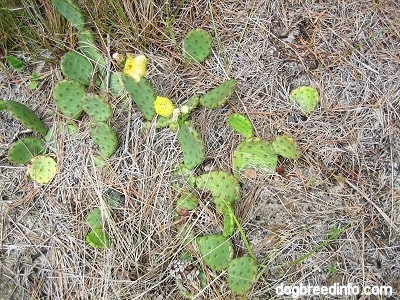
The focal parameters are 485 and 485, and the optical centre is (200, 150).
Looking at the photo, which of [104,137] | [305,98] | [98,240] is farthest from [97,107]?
[305,98]

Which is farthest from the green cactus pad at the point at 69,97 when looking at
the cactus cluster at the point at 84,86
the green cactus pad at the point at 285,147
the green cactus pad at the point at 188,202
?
the green cactus pad at the point at 285,147

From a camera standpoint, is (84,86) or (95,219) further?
(84,86)

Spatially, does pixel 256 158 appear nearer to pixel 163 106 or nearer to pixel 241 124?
pixel 241 124

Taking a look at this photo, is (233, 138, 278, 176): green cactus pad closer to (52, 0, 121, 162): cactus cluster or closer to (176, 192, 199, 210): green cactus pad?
(176, 192, 199, 210): green cactus pad

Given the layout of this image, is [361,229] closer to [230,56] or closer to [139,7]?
[230,56]

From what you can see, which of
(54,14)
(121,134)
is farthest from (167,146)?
(54,14)
